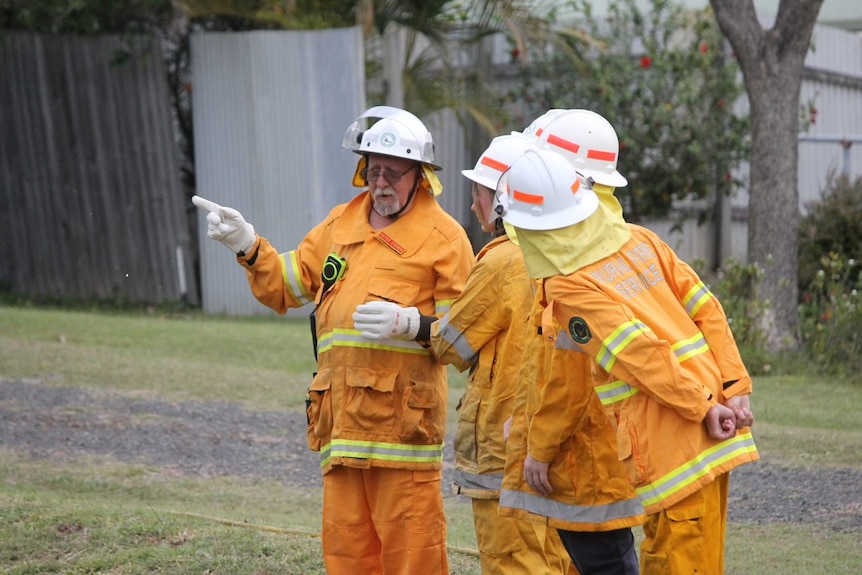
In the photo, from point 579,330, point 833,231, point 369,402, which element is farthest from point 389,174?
point 833,231

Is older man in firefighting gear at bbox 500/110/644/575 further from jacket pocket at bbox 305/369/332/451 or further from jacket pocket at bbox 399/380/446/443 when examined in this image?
jacket pocket at bbox 305/369/332/451

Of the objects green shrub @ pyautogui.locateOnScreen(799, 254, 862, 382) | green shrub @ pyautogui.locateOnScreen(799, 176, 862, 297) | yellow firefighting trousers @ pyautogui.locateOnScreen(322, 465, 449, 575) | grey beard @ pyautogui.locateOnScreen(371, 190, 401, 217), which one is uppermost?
grey beard @ pyautogui.locateOnScreen(371, 190, 401, 217)

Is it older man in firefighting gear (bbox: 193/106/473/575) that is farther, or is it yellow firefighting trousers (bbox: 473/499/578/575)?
older man in firefighting gear (bbox: 193/106/473/575)

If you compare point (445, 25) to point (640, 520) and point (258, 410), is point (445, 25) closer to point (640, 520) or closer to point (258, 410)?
point (258, 410)

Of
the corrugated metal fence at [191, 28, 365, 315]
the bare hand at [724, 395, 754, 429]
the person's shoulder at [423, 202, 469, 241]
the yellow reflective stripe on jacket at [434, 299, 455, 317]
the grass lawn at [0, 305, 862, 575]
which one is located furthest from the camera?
the corrugated metal fence at [191, 28, 365, 315]

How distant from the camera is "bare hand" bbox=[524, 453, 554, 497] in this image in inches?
152

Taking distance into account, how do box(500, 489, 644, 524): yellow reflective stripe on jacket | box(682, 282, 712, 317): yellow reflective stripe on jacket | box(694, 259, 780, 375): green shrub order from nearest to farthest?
box(682, 282, 712, 317): yellow reflective stripe on jacket, box(500, 489, 644, 524): yellow reflective stripe on jacket, box(694, 259, 780, 375): green shrub

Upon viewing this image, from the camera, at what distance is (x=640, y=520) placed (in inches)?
152

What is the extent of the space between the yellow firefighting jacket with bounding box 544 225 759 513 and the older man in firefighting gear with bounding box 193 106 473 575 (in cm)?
89

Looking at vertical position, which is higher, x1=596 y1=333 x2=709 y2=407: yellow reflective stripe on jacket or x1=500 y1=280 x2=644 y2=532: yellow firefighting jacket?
x1=596 y1=333 x2=709 y2=407: yellow reflective stripe on jacket

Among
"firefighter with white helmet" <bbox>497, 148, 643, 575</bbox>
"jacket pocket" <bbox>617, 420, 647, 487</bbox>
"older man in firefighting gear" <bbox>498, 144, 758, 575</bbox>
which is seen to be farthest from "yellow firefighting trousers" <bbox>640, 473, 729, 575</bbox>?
"firefighter with white helmet" <bbox>497, 148, 643, 575</bbox>

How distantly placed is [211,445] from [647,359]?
494cm

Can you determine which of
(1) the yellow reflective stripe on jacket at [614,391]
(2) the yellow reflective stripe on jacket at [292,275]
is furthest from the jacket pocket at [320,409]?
(1) the yellow reflective stripe on jacket at [614,391]

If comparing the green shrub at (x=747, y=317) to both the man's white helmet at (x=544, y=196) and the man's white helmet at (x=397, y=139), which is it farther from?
the man's white helmet at (x=544, y=196)
